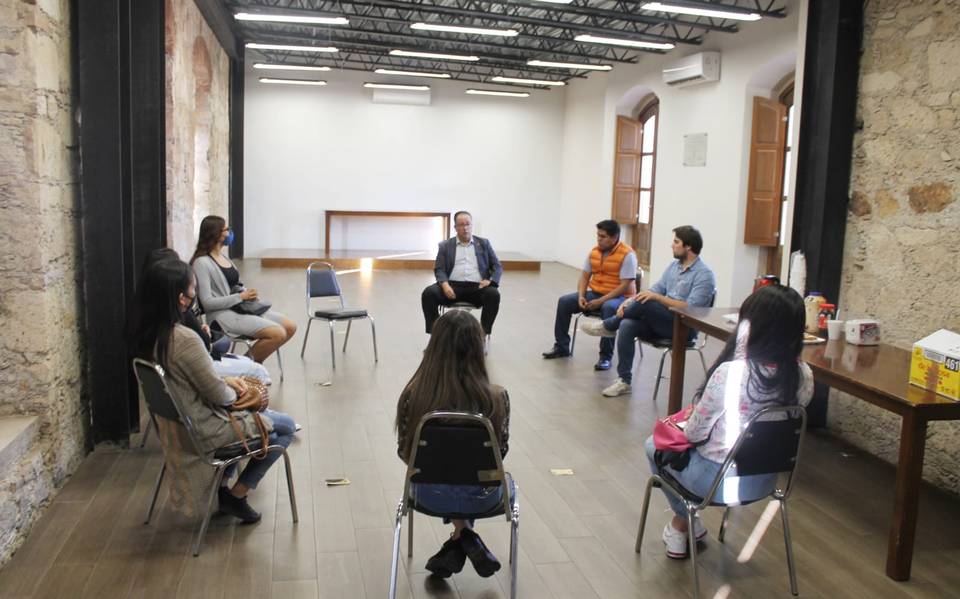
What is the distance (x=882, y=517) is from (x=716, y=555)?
977 mm

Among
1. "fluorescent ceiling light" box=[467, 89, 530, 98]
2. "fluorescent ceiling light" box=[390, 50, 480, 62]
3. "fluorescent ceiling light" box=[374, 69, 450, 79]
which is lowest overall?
"fluorescent ceiling light" box=[467, 89, 530, 98]

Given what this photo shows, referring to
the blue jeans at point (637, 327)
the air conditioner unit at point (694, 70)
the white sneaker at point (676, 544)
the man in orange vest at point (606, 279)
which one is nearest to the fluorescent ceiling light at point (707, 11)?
the air conditioner unit at point (694, 70)

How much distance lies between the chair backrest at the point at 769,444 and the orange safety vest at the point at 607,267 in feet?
11.8

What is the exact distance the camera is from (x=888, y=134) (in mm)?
4582

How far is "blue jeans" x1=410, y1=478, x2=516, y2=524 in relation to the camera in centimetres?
277

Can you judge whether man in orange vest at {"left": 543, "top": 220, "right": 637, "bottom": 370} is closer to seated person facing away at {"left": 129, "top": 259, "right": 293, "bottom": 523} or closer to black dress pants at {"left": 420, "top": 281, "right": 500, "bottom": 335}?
black dress pants at {"left": 420, "top": 281, "right": 500, "bottom": 335}

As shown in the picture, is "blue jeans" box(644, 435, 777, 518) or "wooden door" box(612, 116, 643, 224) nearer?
"blue jeans" box(644, 435, 777, 518)

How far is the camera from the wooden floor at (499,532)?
303cm

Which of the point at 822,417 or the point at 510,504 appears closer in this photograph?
the point at 510,504

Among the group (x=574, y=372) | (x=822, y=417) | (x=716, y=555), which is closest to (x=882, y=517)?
(x=716, y=555)

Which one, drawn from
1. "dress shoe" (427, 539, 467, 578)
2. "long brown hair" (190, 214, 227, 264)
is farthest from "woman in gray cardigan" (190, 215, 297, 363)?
"dress shoe" (427, 539, 467, 578)

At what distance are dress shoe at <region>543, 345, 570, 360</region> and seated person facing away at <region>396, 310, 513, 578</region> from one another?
417 centimetres

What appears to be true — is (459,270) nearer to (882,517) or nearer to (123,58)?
(123,58)

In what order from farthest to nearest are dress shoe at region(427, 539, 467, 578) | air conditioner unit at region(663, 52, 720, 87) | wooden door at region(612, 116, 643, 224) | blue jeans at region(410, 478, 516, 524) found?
1. wooden door at region(612, 116, 643, 224)
2. air conditioner unit at region(663, 52, 720, 87)
3. dress shoe at region(427, 539, 467, 578)
4. blue jeans at region(410, 478, 516, 524)
